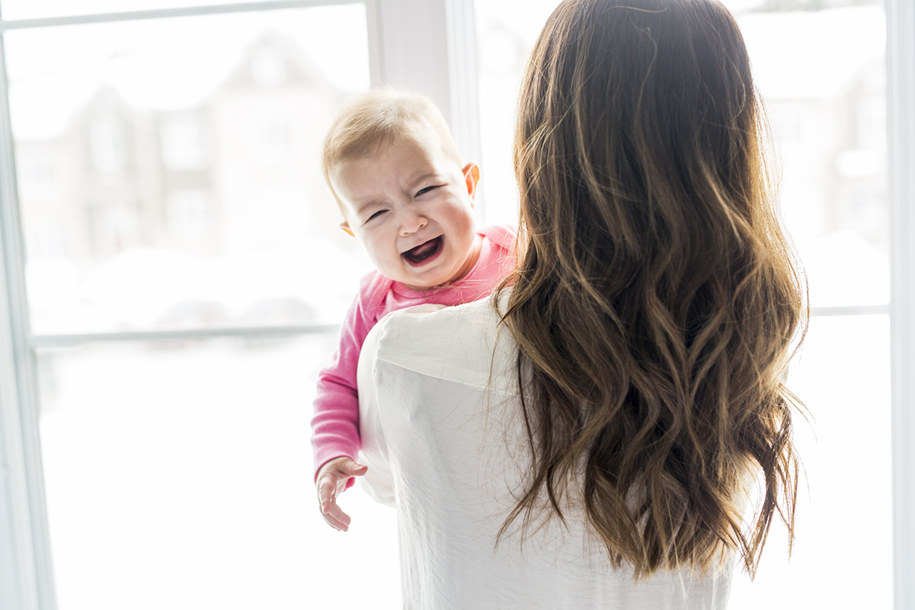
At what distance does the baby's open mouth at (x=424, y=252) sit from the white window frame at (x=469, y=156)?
0.28 metres

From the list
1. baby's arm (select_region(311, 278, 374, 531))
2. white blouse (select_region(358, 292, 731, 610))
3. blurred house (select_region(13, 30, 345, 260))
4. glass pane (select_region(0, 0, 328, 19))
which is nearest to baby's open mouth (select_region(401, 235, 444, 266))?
baby's arm (select_region(311, 278, 374, 531))

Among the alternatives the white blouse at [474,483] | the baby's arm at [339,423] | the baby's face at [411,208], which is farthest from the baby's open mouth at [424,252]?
the white blouse at [474,483]

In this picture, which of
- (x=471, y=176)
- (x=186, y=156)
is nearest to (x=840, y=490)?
(x=471, y=176)

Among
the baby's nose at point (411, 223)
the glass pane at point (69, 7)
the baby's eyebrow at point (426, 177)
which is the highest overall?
the glass pane at point (69, 7)

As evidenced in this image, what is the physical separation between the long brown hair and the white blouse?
0.09 feet

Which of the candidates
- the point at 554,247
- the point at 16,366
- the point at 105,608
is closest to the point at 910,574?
the point at 554,247

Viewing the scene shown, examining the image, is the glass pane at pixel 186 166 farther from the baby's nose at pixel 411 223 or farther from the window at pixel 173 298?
the baby's nose at pixel 411 223

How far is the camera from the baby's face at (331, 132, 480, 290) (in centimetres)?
90

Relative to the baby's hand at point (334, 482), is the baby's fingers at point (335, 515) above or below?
below

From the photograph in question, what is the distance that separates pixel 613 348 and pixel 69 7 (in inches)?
44.9

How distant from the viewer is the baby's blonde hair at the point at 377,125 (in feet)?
2.97

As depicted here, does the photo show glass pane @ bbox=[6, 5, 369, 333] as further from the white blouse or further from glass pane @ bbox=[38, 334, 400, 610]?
the white blouse

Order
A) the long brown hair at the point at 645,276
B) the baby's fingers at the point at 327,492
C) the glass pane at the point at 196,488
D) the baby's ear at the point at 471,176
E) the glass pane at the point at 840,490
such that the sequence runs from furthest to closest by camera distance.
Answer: the glass pane at the point at 196,488 → the glass pane at the point at 840,490 → the baby's ear at the point at 471,176 → the baby's fingers at the point at 327,492 → the long brown hair at the point at 645,276

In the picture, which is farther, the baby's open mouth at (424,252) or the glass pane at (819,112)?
the glass pane at (819,112)
